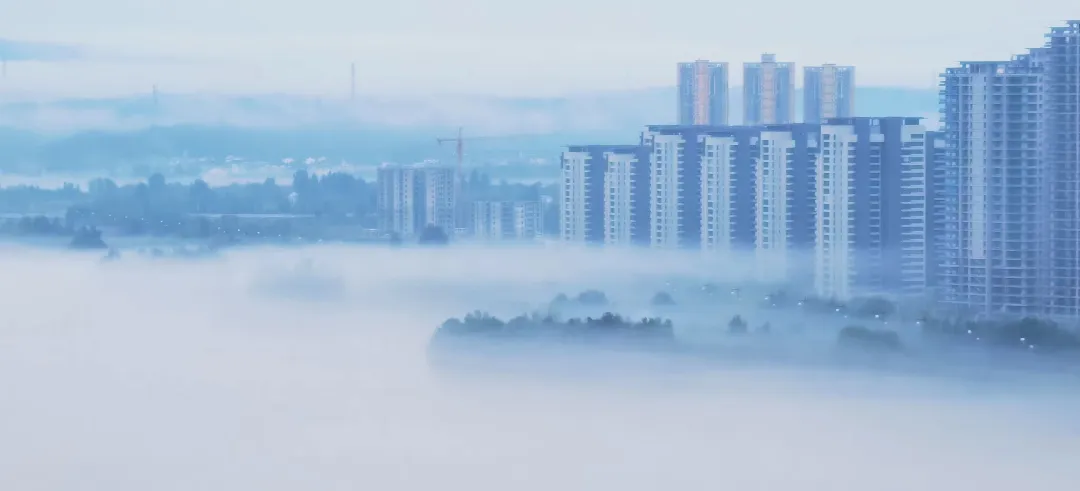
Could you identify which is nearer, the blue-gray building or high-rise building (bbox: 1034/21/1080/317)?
high-rise building (bbox: 1034/21/1080/317)

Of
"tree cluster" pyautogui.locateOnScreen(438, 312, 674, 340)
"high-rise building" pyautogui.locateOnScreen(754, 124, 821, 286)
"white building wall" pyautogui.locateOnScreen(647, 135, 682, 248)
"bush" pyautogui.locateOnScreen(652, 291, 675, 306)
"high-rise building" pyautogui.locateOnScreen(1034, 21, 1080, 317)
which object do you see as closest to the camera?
"high-rise building" pyautogui.locateOnScreen(1034, 21, 1080, 317)

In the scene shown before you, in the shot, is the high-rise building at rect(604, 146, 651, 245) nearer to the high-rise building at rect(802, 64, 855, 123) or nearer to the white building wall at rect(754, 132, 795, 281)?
the white building wall at rect(754, 132, 795, 281)

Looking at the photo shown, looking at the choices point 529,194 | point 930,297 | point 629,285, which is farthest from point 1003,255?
point 529,194

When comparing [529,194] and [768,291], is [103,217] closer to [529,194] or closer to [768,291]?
[529,194]

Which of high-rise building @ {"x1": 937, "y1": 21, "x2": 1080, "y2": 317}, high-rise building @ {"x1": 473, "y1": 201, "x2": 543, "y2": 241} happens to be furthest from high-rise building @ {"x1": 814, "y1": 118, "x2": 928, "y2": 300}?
high-rise building @ {"x1": 473, "y1": 201, "x2": 543, "y2": 241}

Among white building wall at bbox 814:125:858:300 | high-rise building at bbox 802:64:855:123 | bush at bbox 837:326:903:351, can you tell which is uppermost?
high-rise building at bbox 802:64:855:123

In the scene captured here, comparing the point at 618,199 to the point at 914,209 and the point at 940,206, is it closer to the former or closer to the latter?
the point at 914,209
